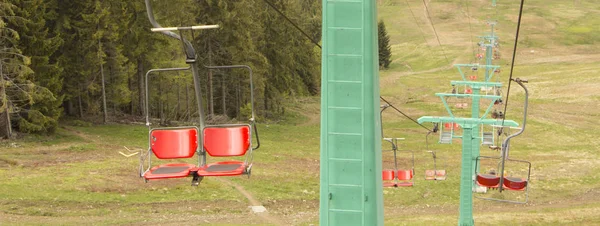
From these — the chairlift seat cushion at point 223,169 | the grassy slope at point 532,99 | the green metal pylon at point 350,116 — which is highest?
the green metal pylon at point 350,116

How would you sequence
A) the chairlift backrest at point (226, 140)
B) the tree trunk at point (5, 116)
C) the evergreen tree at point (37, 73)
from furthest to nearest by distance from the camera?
the evergreen tree at point (37, 73)
the tree trunk at point (5, 116)
the chairlift backrest at point (226, 140)

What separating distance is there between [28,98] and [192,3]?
37.0 ft

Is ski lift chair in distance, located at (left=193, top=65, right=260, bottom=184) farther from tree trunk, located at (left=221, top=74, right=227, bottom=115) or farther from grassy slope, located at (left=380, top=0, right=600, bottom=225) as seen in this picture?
tree trunk, located at (left=221, top=74, right=227, bottom=115)

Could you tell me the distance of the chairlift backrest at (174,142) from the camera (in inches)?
360

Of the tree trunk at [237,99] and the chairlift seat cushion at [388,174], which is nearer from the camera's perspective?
the chairlift seat cushion at [388,174]

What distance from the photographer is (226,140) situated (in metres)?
9.03

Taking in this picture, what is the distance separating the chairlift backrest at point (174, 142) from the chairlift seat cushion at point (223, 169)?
1.75ft

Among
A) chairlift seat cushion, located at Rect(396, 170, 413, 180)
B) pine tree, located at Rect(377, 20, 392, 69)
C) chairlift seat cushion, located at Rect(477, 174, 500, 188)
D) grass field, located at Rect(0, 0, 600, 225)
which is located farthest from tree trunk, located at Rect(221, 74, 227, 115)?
pine tree, located at Rect(377, 20, 392, 69)

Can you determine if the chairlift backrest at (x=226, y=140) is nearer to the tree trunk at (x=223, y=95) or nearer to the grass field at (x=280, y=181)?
the grass field at (x=280, y=181)

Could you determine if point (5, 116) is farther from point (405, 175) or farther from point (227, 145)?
point (227, 145)

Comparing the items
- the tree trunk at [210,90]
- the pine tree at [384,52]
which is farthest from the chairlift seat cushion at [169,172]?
the pine tree at [384,52]

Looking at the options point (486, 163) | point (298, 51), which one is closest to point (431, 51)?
point (298, 51)

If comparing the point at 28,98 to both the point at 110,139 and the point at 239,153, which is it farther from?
the point at 239,153

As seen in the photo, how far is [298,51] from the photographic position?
54188 mm
